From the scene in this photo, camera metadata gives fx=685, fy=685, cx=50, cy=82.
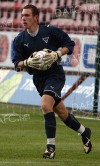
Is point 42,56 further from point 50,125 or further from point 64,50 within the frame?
point 50,125

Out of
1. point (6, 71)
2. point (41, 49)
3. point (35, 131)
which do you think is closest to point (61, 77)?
point (41, 49)

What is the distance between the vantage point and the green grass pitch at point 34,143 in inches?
324

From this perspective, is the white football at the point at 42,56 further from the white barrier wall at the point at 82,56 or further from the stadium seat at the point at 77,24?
the stadium seat at the point at 77,24

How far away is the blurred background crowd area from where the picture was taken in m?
17.3

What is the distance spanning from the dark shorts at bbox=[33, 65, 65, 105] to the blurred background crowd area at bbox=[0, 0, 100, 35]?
286 inches

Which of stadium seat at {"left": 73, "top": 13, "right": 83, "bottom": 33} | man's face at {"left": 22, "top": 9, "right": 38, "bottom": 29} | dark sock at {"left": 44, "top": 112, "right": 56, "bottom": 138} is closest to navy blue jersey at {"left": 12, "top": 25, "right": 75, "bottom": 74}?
man's face at {"left": 22, "top": 9, "right": 38, "bottom": 29}

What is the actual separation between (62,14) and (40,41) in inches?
368

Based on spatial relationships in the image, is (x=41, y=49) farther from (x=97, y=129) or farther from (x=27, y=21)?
(x=97, y=129)

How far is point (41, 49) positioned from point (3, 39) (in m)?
8.37

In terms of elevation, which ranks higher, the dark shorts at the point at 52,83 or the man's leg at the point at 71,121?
the dark shorts at the point at 52,83

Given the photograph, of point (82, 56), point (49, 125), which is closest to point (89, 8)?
point (82, 56)

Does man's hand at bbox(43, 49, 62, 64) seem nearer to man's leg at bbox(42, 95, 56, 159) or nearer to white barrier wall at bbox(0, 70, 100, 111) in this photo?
man's leg at bbox(42, 95, 56, 159)

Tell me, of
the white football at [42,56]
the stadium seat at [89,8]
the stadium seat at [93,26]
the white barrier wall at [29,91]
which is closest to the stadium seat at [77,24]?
the stadium seat at [93,26]

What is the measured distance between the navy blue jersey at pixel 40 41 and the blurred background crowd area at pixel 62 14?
7174mm
